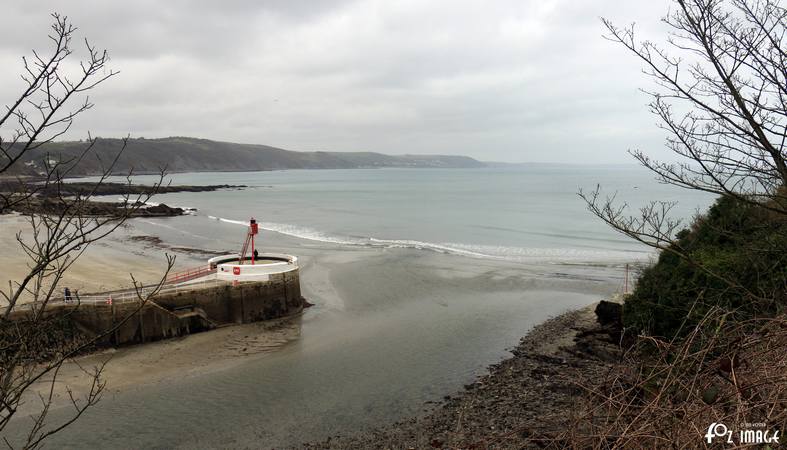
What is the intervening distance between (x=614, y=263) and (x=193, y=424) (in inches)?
→ 1149

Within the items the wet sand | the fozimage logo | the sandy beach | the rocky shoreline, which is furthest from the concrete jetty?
the fozimage logo

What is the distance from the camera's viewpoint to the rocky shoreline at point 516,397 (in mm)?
10656

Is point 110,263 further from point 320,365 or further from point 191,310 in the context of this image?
point 320,365

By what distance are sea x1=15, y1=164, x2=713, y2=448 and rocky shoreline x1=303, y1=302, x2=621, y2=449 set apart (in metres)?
0.65

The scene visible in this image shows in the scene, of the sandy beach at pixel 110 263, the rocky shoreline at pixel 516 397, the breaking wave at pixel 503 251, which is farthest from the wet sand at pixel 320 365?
the breaking wave at pixel 503 251

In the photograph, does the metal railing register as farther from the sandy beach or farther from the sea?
the sea

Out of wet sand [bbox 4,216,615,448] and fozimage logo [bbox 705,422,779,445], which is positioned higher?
fozimage logo [bbox 705,422,779,445]

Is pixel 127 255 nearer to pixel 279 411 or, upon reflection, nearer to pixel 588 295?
pixel 279 411

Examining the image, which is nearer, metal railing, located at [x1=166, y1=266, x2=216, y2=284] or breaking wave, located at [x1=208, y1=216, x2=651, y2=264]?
metal railing, located at [x1=166, y1=266, x2=216, y2=284]

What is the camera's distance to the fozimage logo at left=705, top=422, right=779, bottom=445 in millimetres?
3362

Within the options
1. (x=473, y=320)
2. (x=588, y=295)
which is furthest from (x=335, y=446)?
(x=588, y=295)

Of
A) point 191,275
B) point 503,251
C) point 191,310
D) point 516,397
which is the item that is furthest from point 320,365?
point 503,251

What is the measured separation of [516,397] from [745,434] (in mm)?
9850

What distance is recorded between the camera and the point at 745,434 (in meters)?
3.36
